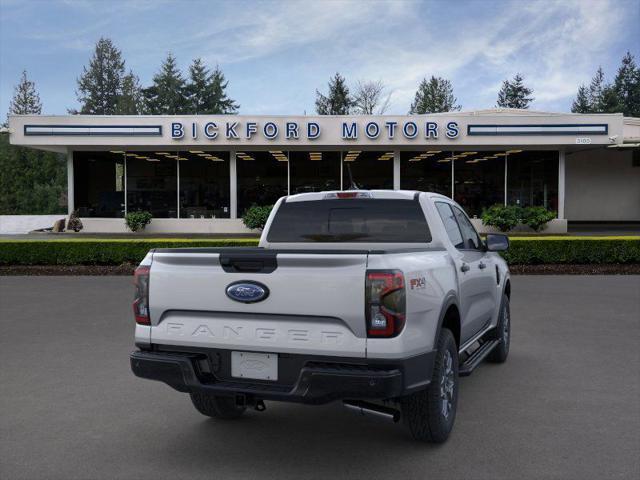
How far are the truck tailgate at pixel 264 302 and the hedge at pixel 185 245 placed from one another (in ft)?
37.7

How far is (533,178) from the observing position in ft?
88.1

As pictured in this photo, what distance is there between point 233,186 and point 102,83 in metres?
60.2

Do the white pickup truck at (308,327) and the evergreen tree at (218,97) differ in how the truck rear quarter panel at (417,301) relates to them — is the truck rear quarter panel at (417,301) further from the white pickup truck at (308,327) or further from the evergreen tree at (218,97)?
the evergreen tree at (218,97)

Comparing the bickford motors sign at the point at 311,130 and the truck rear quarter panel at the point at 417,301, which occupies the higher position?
the bickford motors sign at the point at 311,130

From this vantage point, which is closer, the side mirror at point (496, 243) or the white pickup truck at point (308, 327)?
the white pickup truck at point (308, 327)

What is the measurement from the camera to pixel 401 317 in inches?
146

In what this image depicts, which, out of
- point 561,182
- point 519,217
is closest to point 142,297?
point 519,217

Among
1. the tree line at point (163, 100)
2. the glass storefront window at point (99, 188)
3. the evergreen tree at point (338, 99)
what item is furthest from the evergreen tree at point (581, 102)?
the glass storefront window at point (99, 188)

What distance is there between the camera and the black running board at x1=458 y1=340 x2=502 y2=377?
489 cm

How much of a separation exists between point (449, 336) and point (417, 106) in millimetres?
74926

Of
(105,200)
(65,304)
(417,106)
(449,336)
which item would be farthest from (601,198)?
(417,106)

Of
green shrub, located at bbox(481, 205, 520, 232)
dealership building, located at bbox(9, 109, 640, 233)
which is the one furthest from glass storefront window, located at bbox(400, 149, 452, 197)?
green shrub, located at bbox(481, 205, 520, 232)

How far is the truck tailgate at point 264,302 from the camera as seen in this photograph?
146 inches

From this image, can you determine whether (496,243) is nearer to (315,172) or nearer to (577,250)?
(577,250)
